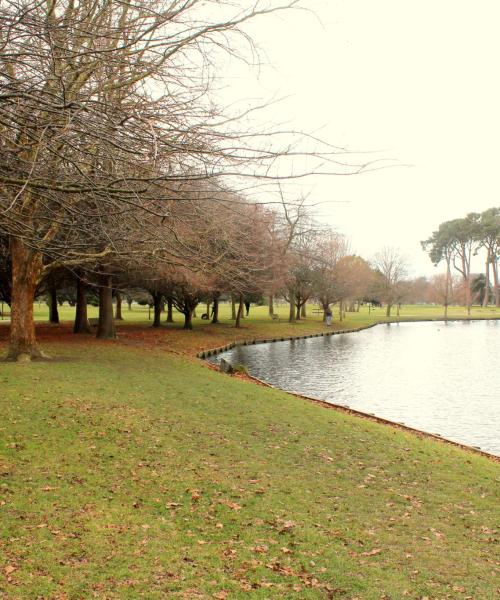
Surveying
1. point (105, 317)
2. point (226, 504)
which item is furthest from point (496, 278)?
point (226, 504)

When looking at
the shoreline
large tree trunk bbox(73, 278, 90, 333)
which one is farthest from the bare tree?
large tree trunk bbox(73, 278, 90, 333)

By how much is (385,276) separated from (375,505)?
7576 cm

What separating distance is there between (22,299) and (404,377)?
15.6 m

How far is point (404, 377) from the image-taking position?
24.6 meters

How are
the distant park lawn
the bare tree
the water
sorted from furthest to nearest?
the bare tree, the water, the distant park lawn

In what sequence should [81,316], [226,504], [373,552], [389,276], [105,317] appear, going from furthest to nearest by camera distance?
1. [389,276]
2. [81,316]
3. [105,317]
4. [226,504]
5. [373,552]

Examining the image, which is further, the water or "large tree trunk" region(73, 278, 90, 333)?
"large tree trunk" region(73, 278, 90, 333)

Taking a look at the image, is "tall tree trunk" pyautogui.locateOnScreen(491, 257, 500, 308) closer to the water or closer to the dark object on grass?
the water

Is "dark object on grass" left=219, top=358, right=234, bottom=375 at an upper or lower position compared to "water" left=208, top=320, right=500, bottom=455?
upper

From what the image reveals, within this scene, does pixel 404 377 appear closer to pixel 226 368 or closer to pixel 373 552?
pixel 226 368

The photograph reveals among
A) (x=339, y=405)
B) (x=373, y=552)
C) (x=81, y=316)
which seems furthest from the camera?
(x=81, y=316)

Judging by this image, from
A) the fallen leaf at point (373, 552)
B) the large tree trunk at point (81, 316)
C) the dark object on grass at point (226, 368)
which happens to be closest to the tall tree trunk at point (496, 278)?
the large tree trunk at point (81, 316)

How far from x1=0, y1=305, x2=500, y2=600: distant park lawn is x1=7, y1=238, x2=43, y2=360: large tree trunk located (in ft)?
14.5

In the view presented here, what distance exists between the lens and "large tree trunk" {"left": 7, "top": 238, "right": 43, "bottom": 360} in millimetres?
16234
